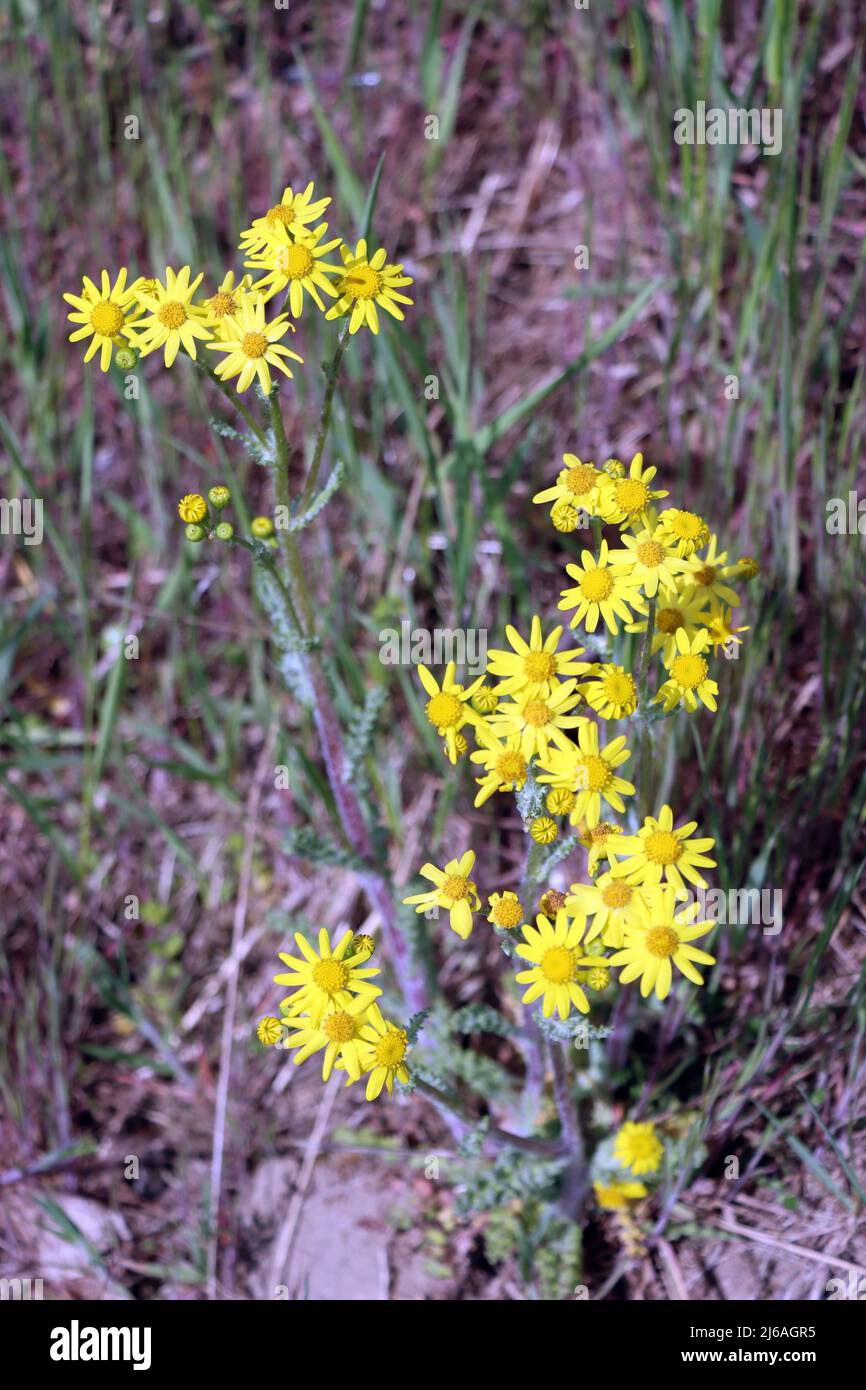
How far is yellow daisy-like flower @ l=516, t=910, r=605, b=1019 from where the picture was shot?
2621 mm

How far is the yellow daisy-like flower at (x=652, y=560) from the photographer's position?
276cm

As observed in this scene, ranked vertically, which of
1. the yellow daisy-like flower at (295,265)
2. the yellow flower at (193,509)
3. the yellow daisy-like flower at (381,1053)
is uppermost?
the yellow daisy-like flower at (295,265)

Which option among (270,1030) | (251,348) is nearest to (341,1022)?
(270,1030)

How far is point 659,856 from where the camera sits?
8.84ft

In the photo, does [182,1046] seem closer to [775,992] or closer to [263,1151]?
[263,1151]

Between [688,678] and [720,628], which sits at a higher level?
[720,628]

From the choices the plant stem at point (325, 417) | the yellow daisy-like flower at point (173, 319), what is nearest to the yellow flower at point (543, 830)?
the plant stem at point (325, 417)

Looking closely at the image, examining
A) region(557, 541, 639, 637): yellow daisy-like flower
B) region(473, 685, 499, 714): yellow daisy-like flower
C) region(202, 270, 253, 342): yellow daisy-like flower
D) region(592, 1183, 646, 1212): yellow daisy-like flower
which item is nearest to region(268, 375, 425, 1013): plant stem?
region(202, 270, 253, 342): yellow daisy-like flower

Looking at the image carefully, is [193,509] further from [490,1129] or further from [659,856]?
[490,1129]

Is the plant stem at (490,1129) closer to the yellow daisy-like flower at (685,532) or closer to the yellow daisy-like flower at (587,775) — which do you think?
the yellow daisy-like flower at (587,775)

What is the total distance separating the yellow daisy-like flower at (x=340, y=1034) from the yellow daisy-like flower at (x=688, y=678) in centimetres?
101

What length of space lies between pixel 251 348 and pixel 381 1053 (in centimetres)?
170

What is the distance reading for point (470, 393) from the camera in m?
4.57
